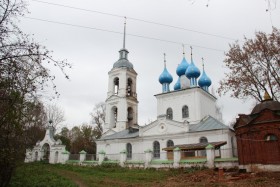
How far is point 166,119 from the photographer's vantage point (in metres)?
25.6

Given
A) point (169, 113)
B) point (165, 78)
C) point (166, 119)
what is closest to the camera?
point (166, 119)

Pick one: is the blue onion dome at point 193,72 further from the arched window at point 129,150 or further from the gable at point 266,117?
the gable at point 266,117

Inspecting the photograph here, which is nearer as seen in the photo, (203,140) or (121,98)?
(203,140)

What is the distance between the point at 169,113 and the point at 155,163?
28.6 ft

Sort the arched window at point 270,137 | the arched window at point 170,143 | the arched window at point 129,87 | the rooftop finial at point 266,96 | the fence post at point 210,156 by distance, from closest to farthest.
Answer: the arched window at point 270,137 < the rooftop finial at point 266,96 < the fence post at point 210,156 < the arched window at point 170,143 < the arched window at point 129,87

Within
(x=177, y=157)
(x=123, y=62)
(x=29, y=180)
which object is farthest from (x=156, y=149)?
(x=29, y=180)

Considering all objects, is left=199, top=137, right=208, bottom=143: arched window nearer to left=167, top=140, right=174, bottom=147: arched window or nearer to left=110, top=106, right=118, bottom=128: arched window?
left=167, top=140, right=174, bottom=147: arched window

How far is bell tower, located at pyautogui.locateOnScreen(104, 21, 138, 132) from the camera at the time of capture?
1240 inches

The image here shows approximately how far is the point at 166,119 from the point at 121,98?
7791 mm

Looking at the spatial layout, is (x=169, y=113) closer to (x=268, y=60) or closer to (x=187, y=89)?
(x=187, y=89)

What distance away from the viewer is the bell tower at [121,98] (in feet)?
103

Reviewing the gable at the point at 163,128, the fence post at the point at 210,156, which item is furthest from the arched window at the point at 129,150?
the fence post at the point at 210,156

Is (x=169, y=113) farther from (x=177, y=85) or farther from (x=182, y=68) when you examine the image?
(x=182, y=68)

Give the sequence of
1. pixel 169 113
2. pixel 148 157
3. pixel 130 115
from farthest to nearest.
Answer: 1. pixel 130 115
2. pixel 169 113
3. pixel 148 157
